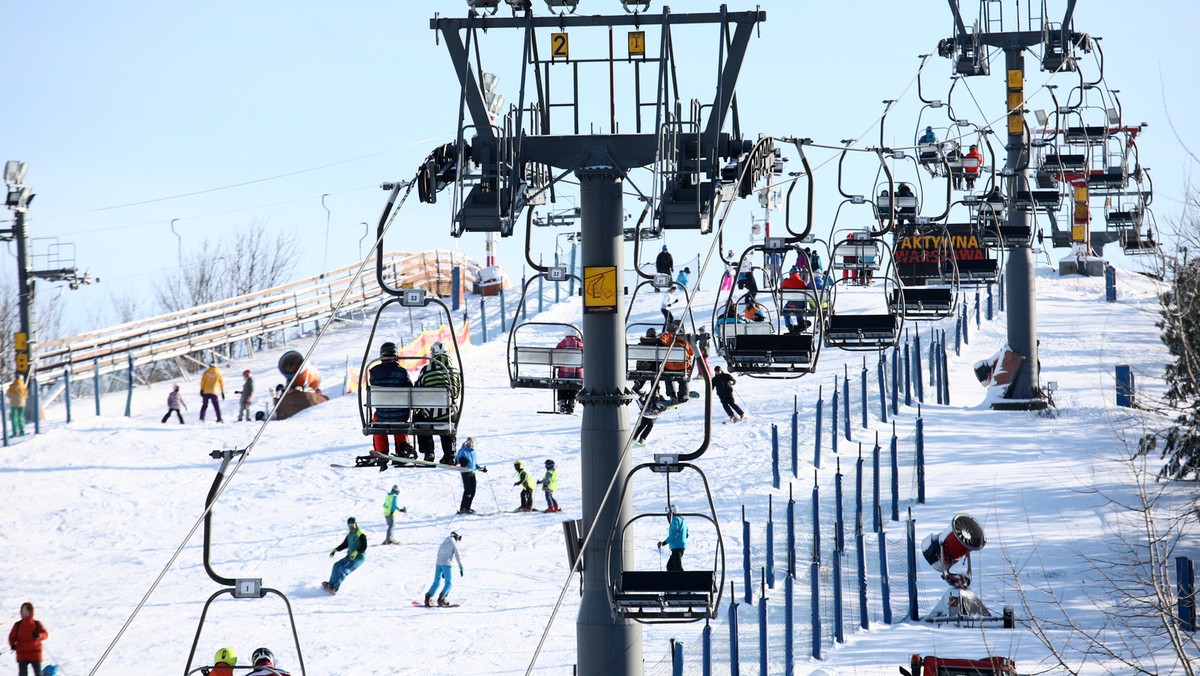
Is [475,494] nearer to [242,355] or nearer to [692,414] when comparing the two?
[692,414]

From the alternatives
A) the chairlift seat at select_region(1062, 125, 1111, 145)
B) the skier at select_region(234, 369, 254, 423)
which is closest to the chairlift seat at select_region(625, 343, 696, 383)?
the chairlift seat at select_region(1062, 125, 1111, 145)

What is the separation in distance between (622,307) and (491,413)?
61.8ft

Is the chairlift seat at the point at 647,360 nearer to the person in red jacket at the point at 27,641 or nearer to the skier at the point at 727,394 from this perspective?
the person in red jacket at the point at 27,641

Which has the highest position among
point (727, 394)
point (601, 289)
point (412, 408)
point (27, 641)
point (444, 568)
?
point (601, 289)

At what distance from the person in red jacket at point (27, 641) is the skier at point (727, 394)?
12.4m

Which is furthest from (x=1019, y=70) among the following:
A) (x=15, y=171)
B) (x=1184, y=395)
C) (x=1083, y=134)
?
(x=15, y=171)

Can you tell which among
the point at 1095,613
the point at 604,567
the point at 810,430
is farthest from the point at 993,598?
the point at 810,430

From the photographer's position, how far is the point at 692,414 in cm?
3120

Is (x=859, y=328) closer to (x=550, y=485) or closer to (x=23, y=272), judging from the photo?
(x=550, y=485)

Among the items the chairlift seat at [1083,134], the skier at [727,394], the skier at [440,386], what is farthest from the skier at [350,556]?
the chairlift seat at [1083,134]

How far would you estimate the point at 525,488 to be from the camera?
1008 inches

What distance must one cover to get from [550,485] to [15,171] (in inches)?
580

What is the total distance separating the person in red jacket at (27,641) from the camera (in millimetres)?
20172

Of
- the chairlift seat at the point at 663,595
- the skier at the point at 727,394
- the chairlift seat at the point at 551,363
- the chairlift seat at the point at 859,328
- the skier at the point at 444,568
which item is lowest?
the skier at the point at 444,568
